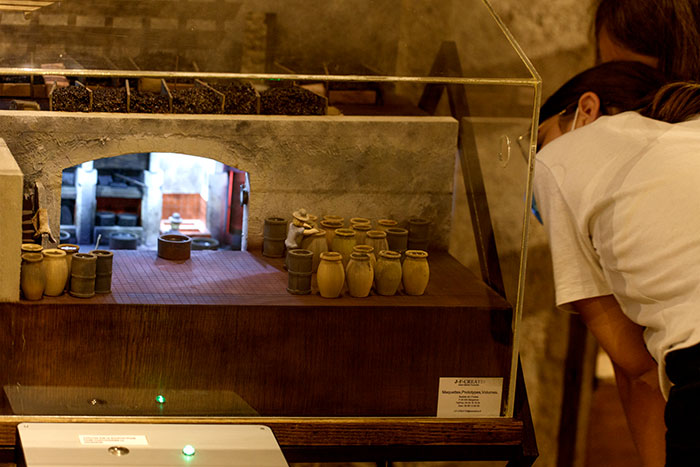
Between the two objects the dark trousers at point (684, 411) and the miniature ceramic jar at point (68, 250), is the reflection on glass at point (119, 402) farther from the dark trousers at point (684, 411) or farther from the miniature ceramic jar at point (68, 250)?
the dark trousers at point (684, 411)

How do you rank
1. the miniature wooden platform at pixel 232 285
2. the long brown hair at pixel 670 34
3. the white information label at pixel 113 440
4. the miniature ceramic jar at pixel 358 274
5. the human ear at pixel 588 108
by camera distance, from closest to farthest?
the white information label at pixel 113 440, the miniature wooden platform at pixel 232 285, the miniature ceramic jar at pixel 358 274, the human ear at pixel 588 108, the long brown hair at pixel 670 34

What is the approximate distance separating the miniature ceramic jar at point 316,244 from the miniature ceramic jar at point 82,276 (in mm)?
545

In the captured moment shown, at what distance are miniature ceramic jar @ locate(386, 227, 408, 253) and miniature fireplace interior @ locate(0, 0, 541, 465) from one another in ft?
0.12

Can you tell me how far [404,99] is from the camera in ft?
8.17

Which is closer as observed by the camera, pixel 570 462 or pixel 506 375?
pixel 506 375

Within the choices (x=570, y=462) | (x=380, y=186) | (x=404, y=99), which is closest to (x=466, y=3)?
(x=404, y=99)

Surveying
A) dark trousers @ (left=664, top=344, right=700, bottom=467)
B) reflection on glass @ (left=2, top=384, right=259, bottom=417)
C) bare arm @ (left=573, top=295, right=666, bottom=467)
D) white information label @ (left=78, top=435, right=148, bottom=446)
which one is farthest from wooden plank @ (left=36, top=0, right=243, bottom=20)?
dark trousers @ (left=664, top=344, right=700, bottom=467)

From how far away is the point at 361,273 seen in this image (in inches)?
91.3

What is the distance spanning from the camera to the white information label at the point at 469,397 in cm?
238

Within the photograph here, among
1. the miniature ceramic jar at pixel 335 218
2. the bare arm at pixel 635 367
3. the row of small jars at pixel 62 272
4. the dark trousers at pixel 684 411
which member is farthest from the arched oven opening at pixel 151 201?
the dark trousers at pixel 684 411

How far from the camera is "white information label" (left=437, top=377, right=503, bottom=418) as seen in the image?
238cm

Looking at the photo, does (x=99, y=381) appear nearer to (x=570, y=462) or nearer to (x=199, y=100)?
(x=199, y=100)

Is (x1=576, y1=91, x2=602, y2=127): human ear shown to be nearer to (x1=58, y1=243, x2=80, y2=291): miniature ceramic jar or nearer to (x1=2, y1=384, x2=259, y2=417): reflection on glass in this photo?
(x1=2, y1=384, x2=259, y2=417): reflection on glass

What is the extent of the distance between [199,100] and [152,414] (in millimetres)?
796
